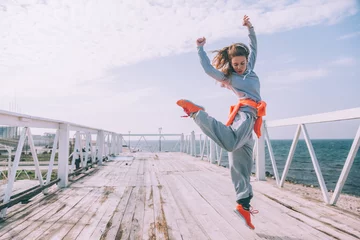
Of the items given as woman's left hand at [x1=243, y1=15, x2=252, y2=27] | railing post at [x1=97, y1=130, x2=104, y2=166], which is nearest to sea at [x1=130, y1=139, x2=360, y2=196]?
railing post at [x1=97, y1=130, x2=104, y2=166]

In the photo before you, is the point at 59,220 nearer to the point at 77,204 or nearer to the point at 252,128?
the point at 77,204

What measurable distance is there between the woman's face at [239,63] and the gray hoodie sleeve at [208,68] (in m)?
0.10

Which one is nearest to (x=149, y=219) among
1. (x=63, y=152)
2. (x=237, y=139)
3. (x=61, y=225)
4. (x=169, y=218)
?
(x=169, y=218)

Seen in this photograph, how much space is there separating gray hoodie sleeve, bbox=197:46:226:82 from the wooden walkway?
40.0 inches

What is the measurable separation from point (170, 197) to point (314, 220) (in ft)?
4.40

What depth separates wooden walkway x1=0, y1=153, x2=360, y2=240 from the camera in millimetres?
1568

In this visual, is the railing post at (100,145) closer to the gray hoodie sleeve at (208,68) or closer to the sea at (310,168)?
the gray hoodie sleeve at (208,68)

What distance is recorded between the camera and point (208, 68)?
66.1 inches

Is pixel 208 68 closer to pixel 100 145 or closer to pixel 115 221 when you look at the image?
pixel 115 221

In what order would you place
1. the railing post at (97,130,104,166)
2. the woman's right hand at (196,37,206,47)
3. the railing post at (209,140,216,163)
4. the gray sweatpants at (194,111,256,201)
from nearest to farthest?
1. the gray sweatpants at (194,111,256,201)
2. the woman's right hand at (196,37,206,47)
3. the railing post at (97,130,104,166)
4. the railing post at (209,140,216,163)

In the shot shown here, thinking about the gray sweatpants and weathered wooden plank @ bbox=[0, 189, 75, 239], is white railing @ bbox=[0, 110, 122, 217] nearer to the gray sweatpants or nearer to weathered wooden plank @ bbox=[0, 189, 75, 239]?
weathered wooden plank @ bbox=[0, 189, 75, 239]

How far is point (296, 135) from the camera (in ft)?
9.45

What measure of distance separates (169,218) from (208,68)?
1130mm

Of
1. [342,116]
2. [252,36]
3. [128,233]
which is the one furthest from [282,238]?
[252,36]
